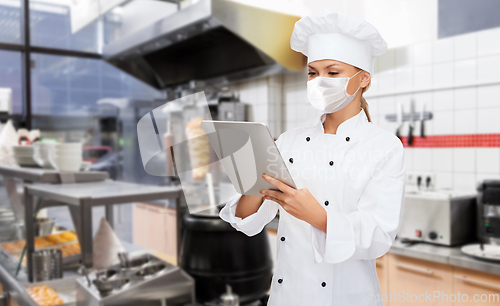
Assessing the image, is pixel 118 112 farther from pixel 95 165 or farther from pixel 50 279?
pixel 50 279

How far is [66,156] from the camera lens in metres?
1.78

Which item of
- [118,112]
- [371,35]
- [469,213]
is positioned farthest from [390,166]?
[118,112]

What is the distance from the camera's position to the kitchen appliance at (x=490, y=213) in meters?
1.92

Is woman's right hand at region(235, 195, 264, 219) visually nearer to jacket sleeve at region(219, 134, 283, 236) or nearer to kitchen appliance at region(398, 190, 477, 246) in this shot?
jacket sleeve at region(219, 134, 283, 236)

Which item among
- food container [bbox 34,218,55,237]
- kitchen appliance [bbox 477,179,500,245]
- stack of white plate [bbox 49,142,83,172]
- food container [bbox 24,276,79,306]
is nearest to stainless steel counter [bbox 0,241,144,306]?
food container [bbox 24,276,79,306]

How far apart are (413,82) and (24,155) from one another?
7.43 feet

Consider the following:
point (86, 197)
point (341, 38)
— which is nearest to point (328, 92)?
point (341, 38)

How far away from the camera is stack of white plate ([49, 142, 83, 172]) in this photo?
1780 millimetres

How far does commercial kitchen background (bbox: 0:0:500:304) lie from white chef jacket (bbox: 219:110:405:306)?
1.30 m

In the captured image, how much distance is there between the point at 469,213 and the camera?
2137mm

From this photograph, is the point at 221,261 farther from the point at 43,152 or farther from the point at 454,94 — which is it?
the point at 454,94

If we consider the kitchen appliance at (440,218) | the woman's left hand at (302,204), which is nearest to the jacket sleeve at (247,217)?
the woman's left hand at (302,204)

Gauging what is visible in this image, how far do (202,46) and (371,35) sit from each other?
10.3ft

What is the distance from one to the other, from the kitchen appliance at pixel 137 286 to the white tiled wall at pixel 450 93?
1.65 metres
